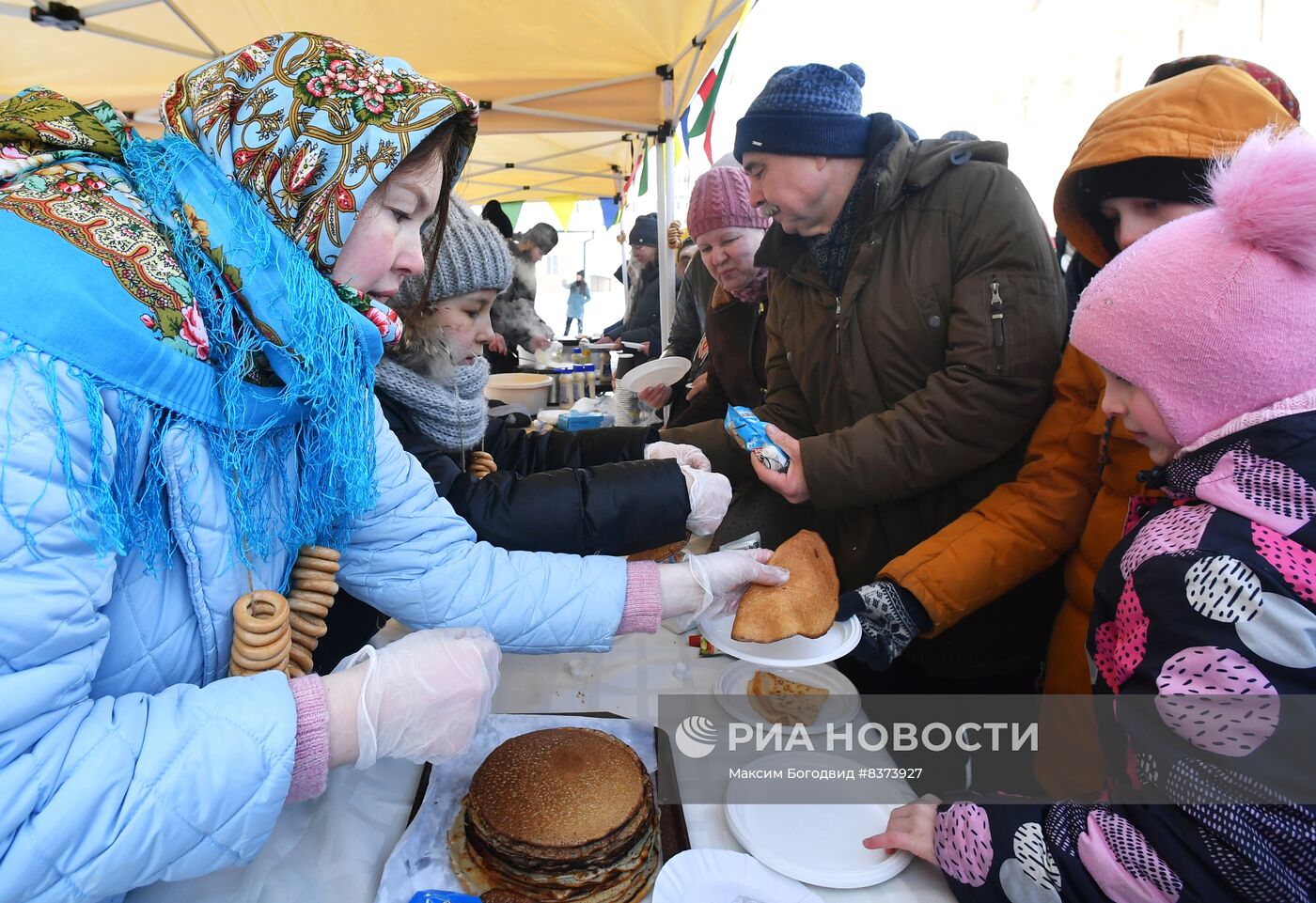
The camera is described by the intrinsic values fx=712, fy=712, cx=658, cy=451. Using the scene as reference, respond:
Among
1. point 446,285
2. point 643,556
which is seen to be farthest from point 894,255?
point 446,285

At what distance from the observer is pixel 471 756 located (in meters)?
1.31

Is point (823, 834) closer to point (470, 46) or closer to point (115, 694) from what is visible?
point (115, 694)

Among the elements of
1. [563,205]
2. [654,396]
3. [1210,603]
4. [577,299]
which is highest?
[1210,603]

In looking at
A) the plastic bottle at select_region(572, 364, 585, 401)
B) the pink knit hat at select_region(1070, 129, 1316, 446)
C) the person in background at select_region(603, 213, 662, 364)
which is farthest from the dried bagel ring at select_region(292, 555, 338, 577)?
the person in background at select_region(603, 213, 662, 364)

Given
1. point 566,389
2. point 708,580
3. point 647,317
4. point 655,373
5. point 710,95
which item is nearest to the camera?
point 708,580

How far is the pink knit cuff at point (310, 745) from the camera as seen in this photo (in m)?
0.92

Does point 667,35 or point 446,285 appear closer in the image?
point 446,285

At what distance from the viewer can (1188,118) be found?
4.65ft

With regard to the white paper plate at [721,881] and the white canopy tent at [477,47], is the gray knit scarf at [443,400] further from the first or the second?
the white canopy tent at [477,47]

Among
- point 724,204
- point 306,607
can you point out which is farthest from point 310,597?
point 724,204

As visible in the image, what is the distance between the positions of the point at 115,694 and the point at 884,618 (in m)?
1.37

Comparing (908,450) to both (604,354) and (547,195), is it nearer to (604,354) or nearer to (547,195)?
(604,354)

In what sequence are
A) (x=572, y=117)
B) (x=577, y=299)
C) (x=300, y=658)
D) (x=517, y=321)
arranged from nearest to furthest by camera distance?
(x=300, y=658)
(x=572, y=117)
(x=517, y=321)
(x=577, y=299)

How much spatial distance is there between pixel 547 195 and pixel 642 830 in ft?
41.3
